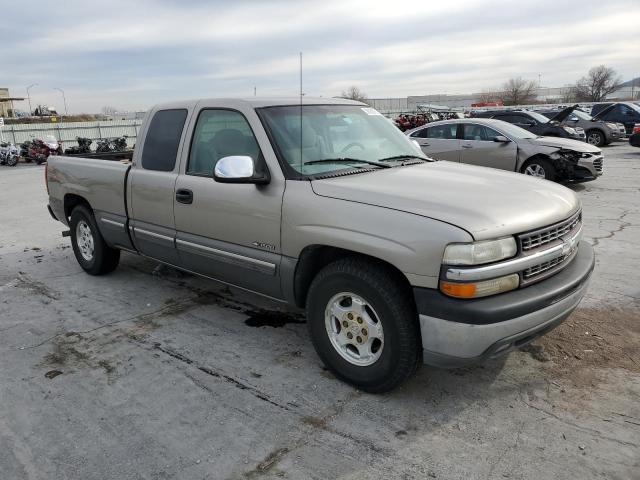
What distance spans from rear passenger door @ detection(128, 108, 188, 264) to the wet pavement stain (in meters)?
0.86

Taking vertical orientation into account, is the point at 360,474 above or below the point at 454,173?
below

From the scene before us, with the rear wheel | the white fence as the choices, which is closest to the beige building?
the white fence

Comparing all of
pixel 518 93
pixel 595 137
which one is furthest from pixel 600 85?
pixel 595 137

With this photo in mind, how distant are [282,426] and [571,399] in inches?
70.7

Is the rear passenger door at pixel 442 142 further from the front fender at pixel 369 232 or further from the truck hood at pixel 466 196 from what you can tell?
the front fender at pixel 369 232

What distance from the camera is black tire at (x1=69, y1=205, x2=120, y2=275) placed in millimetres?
5625

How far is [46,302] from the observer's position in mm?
5137

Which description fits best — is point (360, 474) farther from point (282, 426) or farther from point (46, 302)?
point (46, 302)

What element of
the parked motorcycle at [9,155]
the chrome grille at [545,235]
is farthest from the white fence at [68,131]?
the chrome grille at [545,235]

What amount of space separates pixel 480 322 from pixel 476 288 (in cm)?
18

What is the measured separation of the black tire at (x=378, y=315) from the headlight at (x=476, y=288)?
0.30 metres

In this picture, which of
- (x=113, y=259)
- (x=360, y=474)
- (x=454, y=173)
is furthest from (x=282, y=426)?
(x=113, y=259)

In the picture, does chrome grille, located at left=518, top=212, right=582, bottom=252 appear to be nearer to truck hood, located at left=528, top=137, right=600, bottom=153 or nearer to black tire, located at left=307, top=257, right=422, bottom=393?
black tire, located at left=307, top=257, right=422, bottom=393

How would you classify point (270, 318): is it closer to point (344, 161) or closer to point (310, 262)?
point (310, 262)
